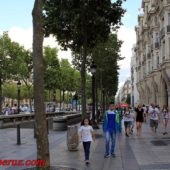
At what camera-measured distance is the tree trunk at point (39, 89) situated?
11.7 meters

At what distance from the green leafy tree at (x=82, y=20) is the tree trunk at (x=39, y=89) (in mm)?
12589

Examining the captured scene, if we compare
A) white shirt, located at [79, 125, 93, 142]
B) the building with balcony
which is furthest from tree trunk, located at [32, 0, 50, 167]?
the building with balcony

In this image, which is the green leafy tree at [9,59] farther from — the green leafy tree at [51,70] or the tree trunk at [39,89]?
the tree trunk at [39,89]

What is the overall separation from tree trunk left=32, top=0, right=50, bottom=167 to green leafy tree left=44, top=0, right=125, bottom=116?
41.3 ft

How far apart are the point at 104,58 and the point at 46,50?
33277 millimetres

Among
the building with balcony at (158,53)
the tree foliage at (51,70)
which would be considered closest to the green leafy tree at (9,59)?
the tree foliage at (51,70)

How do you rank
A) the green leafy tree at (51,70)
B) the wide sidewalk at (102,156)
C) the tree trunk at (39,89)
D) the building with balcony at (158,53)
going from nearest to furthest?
the tree trunk at (39,89) → the wide sidewalk at (102,156) → the building with balcony at (158,53) → the green leafy tree at (51,70)

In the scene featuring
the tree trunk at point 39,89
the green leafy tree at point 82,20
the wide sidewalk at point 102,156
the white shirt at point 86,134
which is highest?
the green leafy tree at point 82,20

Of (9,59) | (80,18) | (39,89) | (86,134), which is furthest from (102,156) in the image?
(9,59)

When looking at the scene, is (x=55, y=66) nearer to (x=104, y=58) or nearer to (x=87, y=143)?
(x=104, y=58)

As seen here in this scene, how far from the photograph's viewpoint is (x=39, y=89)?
11.8 m

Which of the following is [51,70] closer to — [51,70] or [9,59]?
[51,70]

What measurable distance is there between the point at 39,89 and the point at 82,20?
44.3 feet

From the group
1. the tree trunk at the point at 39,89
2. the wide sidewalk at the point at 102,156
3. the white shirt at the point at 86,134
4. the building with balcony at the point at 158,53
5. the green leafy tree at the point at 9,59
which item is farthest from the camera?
the building with balcony at the point at 158,53
